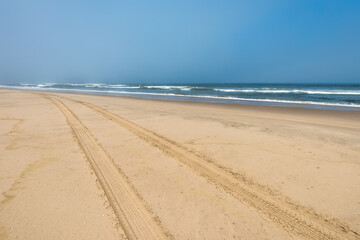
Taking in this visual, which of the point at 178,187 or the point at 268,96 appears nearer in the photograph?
the point at 178,187

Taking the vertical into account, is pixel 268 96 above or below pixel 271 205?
above

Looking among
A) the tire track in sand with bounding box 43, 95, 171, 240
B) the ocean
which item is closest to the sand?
the tire track in sand with bounding box 43, 95, 171, 240

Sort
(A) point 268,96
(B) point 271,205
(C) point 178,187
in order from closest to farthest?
(B) point 271,205 < (C) point 178,187 < (A) point 268,96

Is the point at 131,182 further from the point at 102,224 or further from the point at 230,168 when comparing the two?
the point at 230,168

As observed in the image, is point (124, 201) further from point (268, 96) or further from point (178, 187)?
point (268, 96)

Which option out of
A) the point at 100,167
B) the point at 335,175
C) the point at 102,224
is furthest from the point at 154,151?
the point at 335,175

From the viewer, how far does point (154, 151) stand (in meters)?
4.20

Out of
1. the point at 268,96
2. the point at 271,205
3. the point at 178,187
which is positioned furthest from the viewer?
the point at 268,96

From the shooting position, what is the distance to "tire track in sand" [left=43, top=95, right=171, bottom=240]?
195 centimetres

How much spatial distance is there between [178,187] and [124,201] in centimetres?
76

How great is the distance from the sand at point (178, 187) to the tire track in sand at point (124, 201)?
0.4 inches

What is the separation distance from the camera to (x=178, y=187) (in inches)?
109

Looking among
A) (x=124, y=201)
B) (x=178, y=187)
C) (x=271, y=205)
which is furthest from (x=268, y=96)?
(x=124, y=201)

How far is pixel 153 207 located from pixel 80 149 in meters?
2.69
